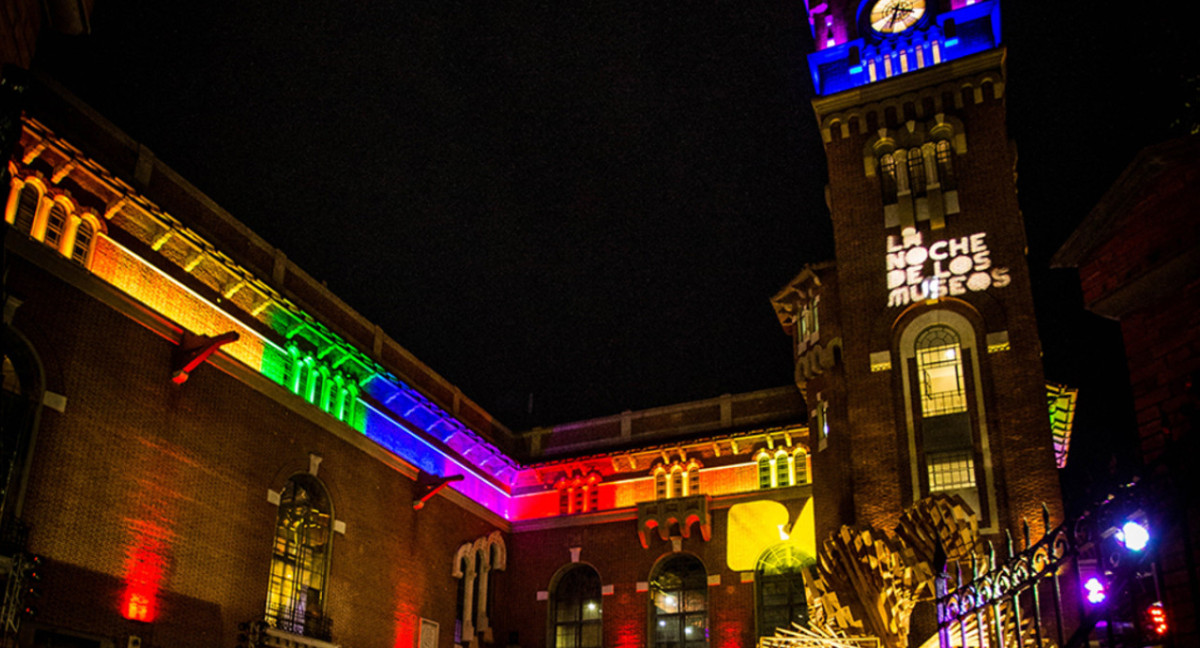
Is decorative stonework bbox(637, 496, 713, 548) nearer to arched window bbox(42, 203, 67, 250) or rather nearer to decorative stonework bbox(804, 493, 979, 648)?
decorative stonework bbox(804, 493, 979, 648)

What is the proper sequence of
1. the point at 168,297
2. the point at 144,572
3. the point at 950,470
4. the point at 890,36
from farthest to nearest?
1. the point at 890,36
2. the point at 950,470
3. the point at 168,297
4. the point at 144,572

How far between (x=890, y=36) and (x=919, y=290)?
887 centimetres

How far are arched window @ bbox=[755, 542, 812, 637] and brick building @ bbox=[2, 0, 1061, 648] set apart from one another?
0.31 ft

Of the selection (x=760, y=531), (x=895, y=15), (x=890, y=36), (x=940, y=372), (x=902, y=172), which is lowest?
(x=760, y=531)

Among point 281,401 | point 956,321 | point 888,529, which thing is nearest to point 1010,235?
point 956,321

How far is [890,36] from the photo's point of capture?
31.1m

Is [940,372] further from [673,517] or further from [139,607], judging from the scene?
[139,607]

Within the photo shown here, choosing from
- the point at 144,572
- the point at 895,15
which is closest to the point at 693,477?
the point at 895,15

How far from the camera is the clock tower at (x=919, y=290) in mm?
25625

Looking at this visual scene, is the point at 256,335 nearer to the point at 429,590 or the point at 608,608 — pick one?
the point at 429,590

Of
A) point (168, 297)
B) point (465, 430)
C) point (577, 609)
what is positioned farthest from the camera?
point (577, 609)

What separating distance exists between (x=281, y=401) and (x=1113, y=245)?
22882 mm

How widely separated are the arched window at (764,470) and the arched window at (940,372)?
8205 mm

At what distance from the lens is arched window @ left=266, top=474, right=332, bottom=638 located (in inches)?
1001
